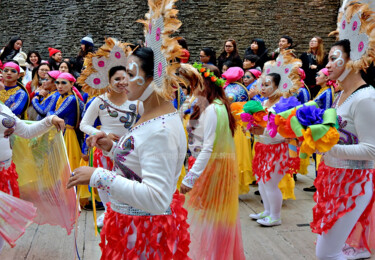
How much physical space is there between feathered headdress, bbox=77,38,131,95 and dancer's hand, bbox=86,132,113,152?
6.96 ft

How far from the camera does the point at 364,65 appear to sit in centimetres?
271

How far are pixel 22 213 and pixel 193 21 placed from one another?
13.5m

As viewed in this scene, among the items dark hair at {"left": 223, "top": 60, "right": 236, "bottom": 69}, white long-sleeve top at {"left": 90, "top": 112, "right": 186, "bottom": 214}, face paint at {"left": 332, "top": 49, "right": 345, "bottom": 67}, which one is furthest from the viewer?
dark hair at {"left": 223, "top": 60, "right": 236, "bottom": 69}

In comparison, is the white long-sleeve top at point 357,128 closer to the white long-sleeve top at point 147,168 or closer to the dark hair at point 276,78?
the white long-sleeve top at point 147,168

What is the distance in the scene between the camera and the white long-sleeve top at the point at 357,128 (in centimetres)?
252

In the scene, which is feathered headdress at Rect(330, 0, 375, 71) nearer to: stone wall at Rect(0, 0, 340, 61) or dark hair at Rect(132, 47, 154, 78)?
dark hair at Rect(132, 47, 154, 78)

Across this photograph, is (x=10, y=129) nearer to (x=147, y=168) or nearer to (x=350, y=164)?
(x=147, y=168)

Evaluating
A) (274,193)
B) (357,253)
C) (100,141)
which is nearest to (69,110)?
(274,193)

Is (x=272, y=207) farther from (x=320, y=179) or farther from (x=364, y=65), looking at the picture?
(x=364, y=65)

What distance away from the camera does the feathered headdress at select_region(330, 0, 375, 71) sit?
8.79 feet

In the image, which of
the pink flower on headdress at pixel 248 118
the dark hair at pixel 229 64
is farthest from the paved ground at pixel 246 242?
the dark hair at pixel 229 64

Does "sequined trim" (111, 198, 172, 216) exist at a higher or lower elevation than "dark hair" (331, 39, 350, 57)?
lower

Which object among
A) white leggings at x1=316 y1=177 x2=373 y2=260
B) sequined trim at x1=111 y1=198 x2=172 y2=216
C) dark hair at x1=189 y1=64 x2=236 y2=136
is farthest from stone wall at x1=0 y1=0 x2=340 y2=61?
sequined trim at x1=111 y1=198 x2=172 y2=216

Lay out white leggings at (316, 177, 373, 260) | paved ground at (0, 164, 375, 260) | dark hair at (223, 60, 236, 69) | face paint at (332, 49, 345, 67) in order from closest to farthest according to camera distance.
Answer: white leggings at (316, 177, 373, 260) < face paint at (332, 49, 345, 67) < paved ground at (0, 164, 375, 260) < dark hair at (223, 60, 236, 69)
